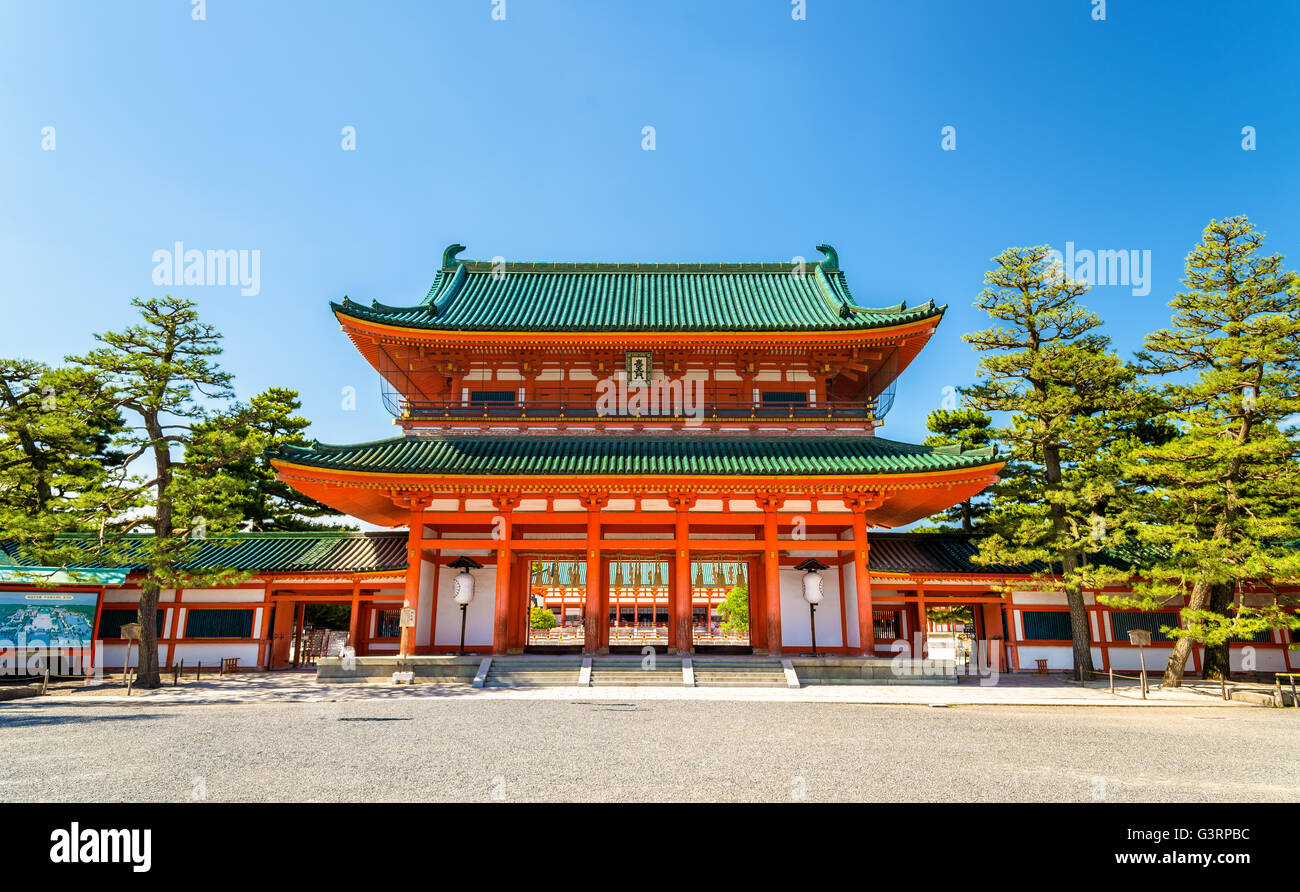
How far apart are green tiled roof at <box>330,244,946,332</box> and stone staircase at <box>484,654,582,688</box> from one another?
9627 mm

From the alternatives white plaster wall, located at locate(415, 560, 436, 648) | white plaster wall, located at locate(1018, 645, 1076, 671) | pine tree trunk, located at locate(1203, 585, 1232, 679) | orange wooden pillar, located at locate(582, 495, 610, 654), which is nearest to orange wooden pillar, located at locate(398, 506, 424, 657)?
white plaster wall, located at locate(415, 560, 436, 648)

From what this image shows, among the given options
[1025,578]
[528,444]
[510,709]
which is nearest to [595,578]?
[528,444]

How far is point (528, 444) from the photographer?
1980cm

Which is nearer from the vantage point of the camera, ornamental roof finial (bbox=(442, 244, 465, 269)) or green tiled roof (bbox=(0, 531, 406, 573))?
green tiled roof (bbox=(0, 531, 406, 573))

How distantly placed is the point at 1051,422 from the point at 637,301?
13897 mm

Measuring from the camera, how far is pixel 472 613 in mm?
19641

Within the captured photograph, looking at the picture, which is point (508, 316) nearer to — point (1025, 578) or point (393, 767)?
point (393, 767)

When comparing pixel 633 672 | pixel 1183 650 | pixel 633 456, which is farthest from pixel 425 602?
pixel 1183 650

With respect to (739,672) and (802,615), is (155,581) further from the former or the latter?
(802,615)

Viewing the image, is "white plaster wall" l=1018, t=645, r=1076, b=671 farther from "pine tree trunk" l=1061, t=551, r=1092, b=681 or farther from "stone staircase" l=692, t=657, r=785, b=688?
"stone staircase" l=692, t=657, r=785, b=688

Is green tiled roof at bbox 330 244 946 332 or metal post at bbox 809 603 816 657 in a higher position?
green tiled roof at bbox 330 244 946 332

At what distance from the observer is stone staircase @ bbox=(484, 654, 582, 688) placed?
16.1 m

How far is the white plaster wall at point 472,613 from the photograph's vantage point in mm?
19516
